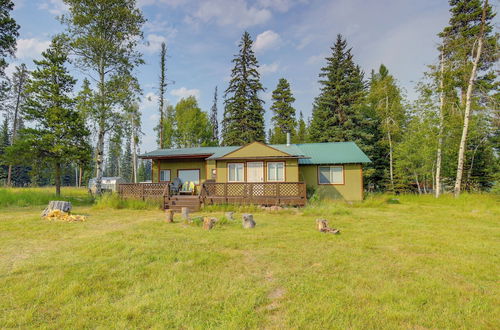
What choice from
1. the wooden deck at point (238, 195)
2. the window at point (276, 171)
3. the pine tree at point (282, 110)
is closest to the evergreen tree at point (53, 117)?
the wooden deck at point (238, 195)

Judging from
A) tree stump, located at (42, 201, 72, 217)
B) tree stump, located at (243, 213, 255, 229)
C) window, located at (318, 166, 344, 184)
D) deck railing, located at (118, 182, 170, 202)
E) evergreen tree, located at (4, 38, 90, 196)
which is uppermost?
evergreen tree, located at (4, 38, 90, 196)

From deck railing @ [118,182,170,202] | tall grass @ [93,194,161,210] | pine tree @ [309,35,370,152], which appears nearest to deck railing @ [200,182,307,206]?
deck railing @ [118,182,170,202]

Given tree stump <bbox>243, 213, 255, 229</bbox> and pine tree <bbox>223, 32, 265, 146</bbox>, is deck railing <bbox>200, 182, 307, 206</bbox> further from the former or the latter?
pine tree <bbox>223, 32, 265, 146</bbox>

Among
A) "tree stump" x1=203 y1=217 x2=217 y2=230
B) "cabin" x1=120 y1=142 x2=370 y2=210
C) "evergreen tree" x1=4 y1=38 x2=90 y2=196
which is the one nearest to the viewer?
"tree stump" x1=203 y1=217 x2=217 y2=230

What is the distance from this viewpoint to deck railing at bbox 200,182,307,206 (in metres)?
11.4

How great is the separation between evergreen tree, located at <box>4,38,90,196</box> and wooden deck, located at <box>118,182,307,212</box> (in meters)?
7.05

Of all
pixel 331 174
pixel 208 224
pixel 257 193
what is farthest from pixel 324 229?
pixel 331 174

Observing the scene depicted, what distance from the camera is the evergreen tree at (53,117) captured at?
14016 mm

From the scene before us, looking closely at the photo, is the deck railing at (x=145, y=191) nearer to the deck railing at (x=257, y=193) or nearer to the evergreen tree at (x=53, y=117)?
the deck railing at (x=257, y=193)

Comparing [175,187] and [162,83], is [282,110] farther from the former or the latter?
[175,187]

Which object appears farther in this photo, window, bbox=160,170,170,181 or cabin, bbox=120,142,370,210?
window, bbox=160,170,170,181

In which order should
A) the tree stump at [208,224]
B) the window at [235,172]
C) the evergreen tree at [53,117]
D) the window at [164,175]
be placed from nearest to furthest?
the tree stump at [208,224] < the window at [235,172] < the evergreen tree at [53,117] < the window at [164,175]

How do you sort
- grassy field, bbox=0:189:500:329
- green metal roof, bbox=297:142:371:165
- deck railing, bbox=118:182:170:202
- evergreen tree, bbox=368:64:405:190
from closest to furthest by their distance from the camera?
grassy field, bbox=0:189:500:329, deck railing, bbox=118:182:170:202, green metal roof, bbox=297:142:371:165, evergreen tree, bbox=368:64:405:190

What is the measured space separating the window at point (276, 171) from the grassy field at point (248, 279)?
7069mm
